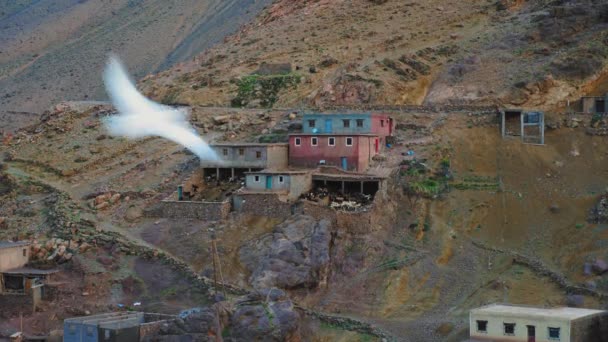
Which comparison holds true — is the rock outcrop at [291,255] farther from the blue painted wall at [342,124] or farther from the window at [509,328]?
the window at [509,328]

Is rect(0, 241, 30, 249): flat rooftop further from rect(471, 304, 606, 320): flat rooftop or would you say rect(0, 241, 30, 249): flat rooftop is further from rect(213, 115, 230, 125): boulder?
rect(471, 304, 606, 320): flat rooftop

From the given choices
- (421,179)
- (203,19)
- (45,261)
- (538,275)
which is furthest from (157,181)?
(203,19)

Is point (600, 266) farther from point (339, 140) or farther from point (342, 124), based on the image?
point (342, 124)

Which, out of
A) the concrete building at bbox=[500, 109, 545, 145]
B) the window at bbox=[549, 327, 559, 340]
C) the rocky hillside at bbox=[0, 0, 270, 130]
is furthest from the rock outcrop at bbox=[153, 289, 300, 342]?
the rocky hillside at bbox=[0, 0, 270, 130]

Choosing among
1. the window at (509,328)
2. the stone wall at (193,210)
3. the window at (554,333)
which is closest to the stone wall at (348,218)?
the stone wall at (193,210)

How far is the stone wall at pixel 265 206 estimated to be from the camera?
2103 inches

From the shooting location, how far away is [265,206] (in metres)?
53.8

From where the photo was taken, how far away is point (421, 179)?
2222 inches

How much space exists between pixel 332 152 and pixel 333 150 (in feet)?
0.36

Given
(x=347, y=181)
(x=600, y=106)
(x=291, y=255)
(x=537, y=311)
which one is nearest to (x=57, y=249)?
(x=291, y=255)

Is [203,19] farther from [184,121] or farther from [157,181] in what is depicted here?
[157,181]

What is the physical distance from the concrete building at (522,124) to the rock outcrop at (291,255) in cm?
1357

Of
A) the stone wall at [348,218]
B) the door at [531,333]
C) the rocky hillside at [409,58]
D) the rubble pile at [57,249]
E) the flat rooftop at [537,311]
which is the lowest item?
the door at [531,333]

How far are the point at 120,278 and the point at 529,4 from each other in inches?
1648
